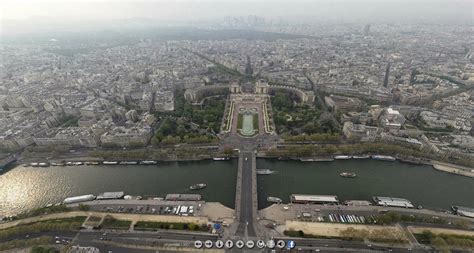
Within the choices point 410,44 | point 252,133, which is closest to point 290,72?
point 252,133

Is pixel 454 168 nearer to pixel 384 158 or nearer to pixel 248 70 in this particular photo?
pixel 384 158

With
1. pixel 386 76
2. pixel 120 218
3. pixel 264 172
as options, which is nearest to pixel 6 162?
pixel 120 218

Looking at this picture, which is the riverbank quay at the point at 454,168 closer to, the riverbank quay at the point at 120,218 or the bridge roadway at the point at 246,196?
the bridge roadway at the point at 246,196

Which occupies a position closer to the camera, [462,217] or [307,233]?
[307,233]

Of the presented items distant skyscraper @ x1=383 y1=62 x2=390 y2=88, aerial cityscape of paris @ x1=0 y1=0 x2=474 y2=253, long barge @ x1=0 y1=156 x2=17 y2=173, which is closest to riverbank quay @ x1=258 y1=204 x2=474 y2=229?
aerial cityscape of paris @ x1=0 y1=0 x2=474 y2=253

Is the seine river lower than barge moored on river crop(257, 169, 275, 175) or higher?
lower

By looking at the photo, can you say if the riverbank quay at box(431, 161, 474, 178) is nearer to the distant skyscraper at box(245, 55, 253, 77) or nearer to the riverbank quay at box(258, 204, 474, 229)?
the riverbank quay at box(258, 204, 474, 229)

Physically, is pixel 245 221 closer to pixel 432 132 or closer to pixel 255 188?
pixel 255 188
